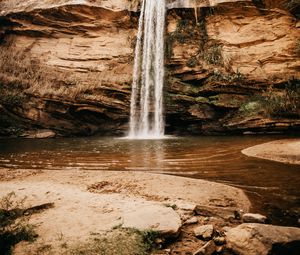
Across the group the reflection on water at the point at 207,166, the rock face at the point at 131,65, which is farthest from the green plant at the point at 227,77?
the reflection on water at the point at 207,166

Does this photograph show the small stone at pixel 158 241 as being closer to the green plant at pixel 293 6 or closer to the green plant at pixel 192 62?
the green plant at pixel 192 62

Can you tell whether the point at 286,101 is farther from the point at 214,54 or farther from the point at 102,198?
the point at 102,198

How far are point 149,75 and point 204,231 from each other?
17247mm

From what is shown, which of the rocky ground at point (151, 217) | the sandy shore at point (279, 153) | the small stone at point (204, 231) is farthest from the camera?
the sandy shore at point (279, 153)

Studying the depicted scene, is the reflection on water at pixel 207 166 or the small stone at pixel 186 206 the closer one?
the small stone at pixel 186 206

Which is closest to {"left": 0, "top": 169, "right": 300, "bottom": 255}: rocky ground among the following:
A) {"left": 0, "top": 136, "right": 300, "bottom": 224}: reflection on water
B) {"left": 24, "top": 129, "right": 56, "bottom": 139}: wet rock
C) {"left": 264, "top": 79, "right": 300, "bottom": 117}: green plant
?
{"left": 0, "top": 136, "right": 300, "bottom": 224}: reflection on water

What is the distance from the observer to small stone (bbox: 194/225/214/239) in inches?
141

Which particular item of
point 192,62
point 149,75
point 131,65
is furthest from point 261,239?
point 131,65

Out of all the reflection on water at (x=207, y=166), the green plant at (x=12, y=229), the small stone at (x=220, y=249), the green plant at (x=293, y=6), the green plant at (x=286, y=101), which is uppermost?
the green plant at (x=293, y=6)

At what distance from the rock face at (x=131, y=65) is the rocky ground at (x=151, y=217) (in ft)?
43.5

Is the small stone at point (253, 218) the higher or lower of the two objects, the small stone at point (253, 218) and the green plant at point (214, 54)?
the lower

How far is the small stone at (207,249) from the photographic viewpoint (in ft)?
10.2

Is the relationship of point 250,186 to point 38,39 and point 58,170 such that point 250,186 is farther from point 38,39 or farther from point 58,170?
point 38,39

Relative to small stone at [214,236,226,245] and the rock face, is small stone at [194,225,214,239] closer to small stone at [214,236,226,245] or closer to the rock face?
small stone at [214,236,226,245]
